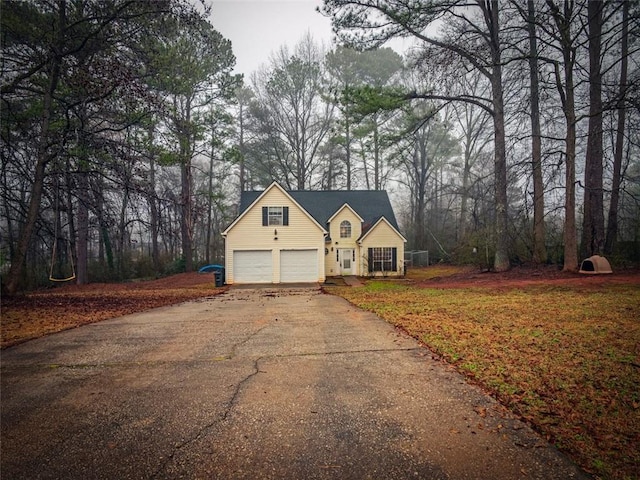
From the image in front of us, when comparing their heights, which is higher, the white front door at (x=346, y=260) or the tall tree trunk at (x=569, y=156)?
the tall tree trunk at (x=569, y=156)

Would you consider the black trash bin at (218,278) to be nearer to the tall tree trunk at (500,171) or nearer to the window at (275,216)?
the window at (275,216)

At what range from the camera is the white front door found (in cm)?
2119

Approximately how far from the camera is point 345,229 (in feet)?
69.6

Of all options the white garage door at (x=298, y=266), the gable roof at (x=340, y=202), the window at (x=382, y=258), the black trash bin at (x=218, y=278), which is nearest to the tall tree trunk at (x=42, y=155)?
the black trash bin at (x=218, y=278)

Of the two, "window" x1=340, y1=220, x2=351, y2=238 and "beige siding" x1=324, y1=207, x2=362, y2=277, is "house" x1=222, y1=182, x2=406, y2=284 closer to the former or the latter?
"beige siding" x1=324, y1=207, x2=362, y2=277

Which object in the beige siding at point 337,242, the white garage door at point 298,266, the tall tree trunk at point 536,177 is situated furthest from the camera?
the beige siding at point 337,242

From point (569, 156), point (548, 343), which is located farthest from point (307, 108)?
point (548, 343)

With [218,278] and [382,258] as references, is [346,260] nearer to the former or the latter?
[382,258]

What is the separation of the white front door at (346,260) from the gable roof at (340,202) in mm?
2170

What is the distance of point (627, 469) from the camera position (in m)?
1.92

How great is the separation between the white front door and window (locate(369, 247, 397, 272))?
1.37 metres

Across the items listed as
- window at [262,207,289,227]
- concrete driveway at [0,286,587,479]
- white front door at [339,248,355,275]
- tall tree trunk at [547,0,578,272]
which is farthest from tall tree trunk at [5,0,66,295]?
tall tree trunk at [547,0,578,272]

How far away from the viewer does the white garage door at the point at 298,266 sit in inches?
700

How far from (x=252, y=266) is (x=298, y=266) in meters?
2.58
